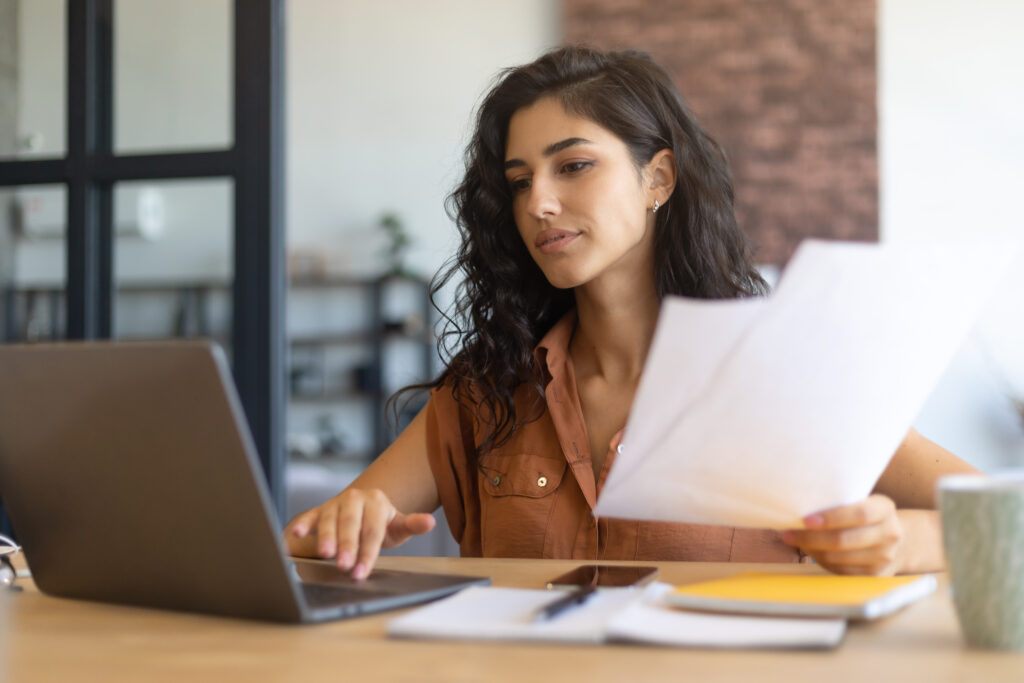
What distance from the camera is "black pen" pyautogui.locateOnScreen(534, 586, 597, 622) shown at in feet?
2.44

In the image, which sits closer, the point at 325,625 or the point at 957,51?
the point at 325,625

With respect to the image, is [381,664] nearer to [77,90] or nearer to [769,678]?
[769,678]

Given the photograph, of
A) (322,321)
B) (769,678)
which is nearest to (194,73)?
(769,678)

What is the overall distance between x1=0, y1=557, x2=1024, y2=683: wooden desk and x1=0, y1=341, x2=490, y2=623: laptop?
1.4 inches

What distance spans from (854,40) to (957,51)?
0.63 m

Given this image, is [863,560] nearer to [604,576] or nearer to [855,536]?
[855,536]

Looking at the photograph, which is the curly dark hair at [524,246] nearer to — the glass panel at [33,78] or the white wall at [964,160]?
the glass panel at [33,78]

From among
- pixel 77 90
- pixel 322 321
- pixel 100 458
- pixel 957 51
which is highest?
pixel 957 51

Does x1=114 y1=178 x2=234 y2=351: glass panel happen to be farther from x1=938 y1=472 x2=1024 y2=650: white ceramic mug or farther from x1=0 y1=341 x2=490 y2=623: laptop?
x1=938 y1=472 x2=1024 y2=650: white ceramic mug

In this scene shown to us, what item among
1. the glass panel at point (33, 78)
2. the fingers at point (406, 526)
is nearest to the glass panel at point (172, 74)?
the glass panel at point (33, 78)

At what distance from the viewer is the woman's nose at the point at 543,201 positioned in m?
1.63

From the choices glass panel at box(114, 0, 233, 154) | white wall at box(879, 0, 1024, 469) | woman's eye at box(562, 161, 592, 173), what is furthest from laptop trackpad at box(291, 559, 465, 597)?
white wall at box(879, 0, 1024, 469)

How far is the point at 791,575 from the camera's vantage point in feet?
3.09

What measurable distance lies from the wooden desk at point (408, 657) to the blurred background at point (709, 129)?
2211 mm
